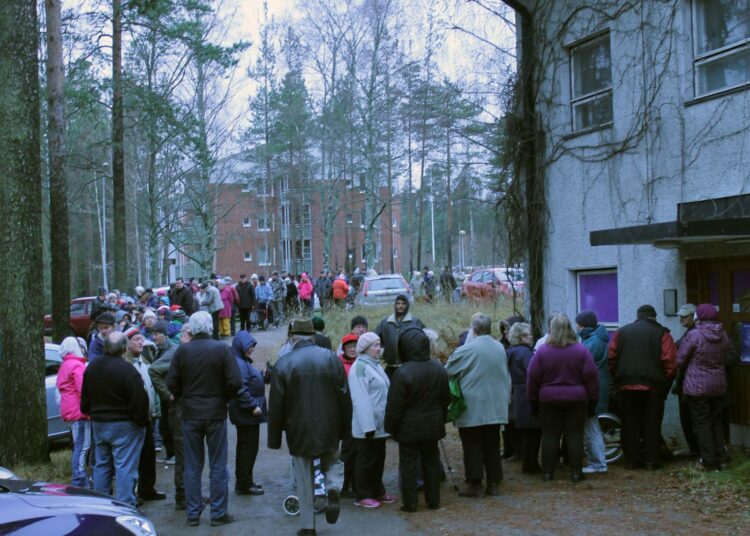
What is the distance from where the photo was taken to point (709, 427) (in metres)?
8.38

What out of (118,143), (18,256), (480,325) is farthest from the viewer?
(118,143)

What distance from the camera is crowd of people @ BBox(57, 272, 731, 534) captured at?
7090 millimetres

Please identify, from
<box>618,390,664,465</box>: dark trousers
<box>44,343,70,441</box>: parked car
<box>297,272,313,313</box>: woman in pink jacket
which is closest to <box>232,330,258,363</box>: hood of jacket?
<box>618,390,664,465</box>: dark trousers

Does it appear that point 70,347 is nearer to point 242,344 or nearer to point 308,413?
point 242,344

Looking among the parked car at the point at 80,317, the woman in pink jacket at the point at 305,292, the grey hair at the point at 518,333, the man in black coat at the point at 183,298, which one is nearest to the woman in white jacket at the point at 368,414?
the grey hair at the point at 518,333

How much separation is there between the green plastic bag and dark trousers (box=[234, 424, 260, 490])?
212 cm

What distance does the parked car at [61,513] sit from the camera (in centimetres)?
448

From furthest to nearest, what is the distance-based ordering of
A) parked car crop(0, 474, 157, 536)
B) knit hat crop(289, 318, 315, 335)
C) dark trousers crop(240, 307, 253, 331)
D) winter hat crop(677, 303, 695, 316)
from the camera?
1. dark trousers crop(240, 307, 253, 331)
2. winter hat crop(677, 303, 695, 316)
3. knit hat crop(289, 318, 315, 335)
4. parked car crop(0, 474, 157, 536)

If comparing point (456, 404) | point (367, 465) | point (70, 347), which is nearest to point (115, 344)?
point (70, 347)

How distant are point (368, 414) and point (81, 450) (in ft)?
10.3

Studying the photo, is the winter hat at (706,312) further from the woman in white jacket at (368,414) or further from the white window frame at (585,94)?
the woman in white jacket at (368,414)

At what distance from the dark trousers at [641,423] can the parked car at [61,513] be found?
576 centimetres

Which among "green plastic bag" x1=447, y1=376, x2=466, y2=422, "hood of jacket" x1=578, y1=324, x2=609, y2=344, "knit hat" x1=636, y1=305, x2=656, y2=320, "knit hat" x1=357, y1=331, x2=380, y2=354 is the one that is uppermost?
"knit hat" x1=636, y1=305, x2=656, y2=320

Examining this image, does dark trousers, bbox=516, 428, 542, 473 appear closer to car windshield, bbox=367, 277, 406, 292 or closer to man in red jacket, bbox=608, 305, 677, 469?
man in red jacket, bbox=608, 305, 677, 469
